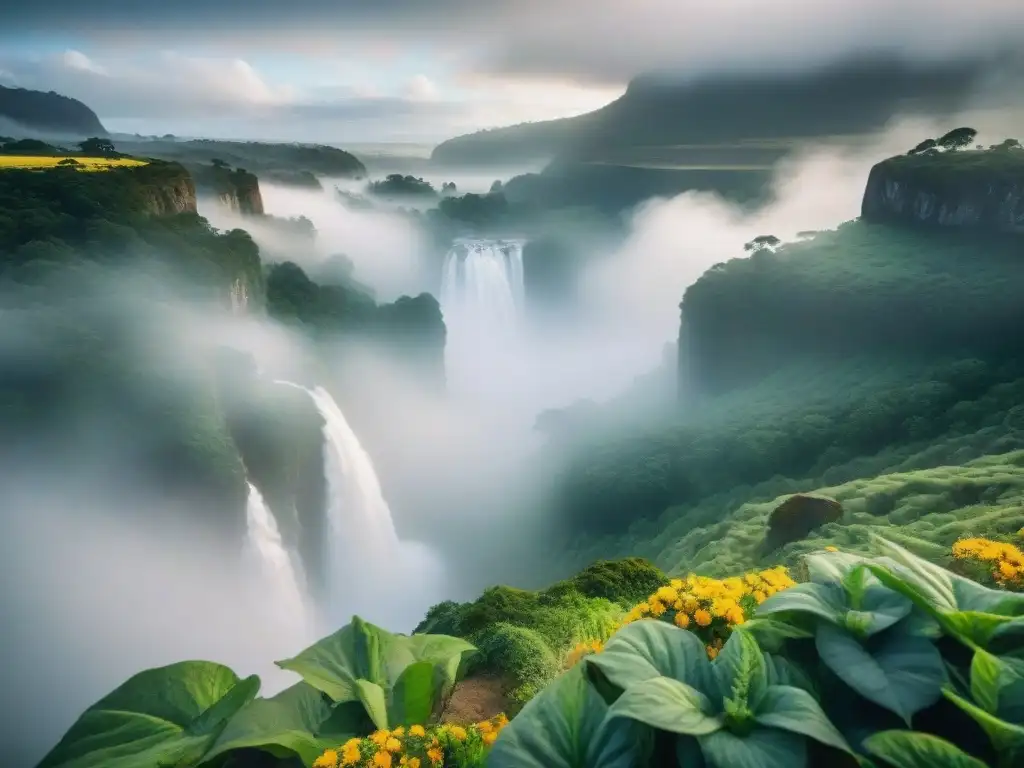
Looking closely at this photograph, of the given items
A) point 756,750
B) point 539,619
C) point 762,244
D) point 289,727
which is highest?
point 756,750

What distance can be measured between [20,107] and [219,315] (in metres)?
3.98

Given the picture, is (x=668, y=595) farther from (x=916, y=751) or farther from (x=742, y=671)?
(x=916, y=751)

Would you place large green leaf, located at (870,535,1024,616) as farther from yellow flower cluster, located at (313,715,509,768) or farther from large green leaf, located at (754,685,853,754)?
yellow flower cluster, located at (313,715,509,768)

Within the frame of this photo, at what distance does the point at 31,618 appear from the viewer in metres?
7.00

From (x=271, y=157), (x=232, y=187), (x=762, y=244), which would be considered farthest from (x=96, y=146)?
(x=762, y=244)

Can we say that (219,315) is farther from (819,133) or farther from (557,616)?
(819,133)

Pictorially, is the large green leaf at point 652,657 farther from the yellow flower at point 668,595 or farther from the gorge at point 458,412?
the gorge at point 458,412

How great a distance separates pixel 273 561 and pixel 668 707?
9.62 m

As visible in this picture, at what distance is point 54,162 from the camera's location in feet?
35.0

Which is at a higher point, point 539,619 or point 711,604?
point 711,604

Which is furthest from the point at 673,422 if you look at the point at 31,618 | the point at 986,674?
the point at 986,674

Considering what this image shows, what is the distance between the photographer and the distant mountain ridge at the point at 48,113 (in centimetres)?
980

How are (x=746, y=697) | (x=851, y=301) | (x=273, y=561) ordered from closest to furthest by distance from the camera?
(x=746, y=697) → (x=273, y=561) → (x=851, y=301)

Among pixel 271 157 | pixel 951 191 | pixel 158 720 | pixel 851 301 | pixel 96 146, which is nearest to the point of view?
pixel 158 720
